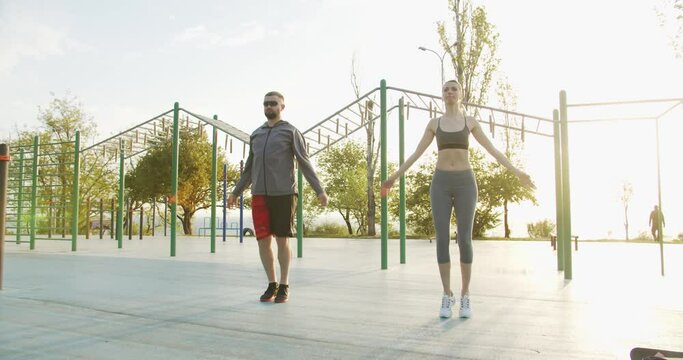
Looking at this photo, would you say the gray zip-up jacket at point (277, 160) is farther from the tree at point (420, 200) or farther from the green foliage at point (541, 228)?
the green foliage at point (541, 228)

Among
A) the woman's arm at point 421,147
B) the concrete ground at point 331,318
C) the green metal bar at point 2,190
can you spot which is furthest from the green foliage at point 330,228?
the woman's arm at point 421,147

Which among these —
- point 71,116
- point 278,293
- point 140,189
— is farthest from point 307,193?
point 278,293

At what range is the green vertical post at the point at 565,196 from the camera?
6.10 meters

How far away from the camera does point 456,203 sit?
3.69m

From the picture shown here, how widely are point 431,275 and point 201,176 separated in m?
26.1

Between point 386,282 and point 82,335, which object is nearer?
point 82,335

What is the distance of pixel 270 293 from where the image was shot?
431 cm

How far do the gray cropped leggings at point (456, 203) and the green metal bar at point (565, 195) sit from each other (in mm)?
2961

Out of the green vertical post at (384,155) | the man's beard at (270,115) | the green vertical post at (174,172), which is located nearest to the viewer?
the man's beard at (270,115)

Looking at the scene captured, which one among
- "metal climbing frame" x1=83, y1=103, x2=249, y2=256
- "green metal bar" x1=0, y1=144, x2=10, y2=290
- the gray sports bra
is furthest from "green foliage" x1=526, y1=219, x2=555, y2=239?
"green metal bar" x1=0, y1=144, x2=10, y2=290

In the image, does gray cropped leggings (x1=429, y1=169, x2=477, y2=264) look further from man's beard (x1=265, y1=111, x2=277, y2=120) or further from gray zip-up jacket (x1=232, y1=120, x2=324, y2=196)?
man's beard (x1=265, y1=111, x2=277, y2=120)

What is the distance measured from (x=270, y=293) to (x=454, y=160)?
1.88 metres

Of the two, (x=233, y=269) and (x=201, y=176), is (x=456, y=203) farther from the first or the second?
(x=201, y=176)

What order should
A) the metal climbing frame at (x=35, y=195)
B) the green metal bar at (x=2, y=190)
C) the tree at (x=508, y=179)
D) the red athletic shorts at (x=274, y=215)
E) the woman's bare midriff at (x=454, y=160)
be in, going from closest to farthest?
the woman's bare midriff at (x=454, y=160), the red athletic shorts at (x=274, y=215), the green metal bar at (x=2, y=190), the metal climbing frame at (x=35, y=195), the tree at (x=508, y=179)
